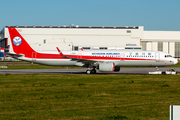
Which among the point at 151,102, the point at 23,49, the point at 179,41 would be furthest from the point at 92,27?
the point at 151,102

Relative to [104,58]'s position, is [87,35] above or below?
above

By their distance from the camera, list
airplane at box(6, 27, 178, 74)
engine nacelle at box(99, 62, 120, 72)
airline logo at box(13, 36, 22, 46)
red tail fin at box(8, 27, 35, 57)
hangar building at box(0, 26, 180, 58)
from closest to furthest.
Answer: engine nacelle at box(99, 62, 120, 72)
airplane at box(6, 27, 178, 74)
red tail fin at box(8, 27, 35, 57)
airline logo at box(13, 36, 22, 46)
hangar building at box(0, 26, 180, 58)

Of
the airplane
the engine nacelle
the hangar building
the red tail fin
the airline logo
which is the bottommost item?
the engine nacelle

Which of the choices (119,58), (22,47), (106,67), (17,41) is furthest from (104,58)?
(17,41)

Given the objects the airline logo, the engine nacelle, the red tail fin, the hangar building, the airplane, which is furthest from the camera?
the hangar building

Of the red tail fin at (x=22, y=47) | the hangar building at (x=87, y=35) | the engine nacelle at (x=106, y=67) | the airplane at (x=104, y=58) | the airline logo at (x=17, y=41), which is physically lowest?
the engine nacelle at (x=106, y=67)

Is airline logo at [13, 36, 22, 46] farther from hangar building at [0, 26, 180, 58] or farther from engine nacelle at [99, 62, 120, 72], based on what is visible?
hangar building at [0, 26, 180, 58]

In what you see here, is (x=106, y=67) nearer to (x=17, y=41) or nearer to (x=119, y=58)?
(x=119, y=58)

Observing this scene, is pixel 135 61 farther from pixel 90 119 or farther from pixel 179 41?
pixel 179 41

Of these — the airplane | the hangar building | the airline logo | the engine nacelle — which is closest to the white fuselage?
the airplane

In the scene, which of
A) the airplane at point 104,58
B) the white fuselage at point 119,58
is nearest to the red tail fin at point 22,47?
the airplane at point 104,58

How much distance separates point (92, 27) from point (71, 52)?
7622 centimetres

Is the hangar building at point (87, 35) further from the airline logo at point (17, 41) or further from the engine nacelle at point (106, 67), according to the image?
the engine nacelle at point (106, 67)

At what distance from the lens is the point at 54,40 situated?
103 metres
